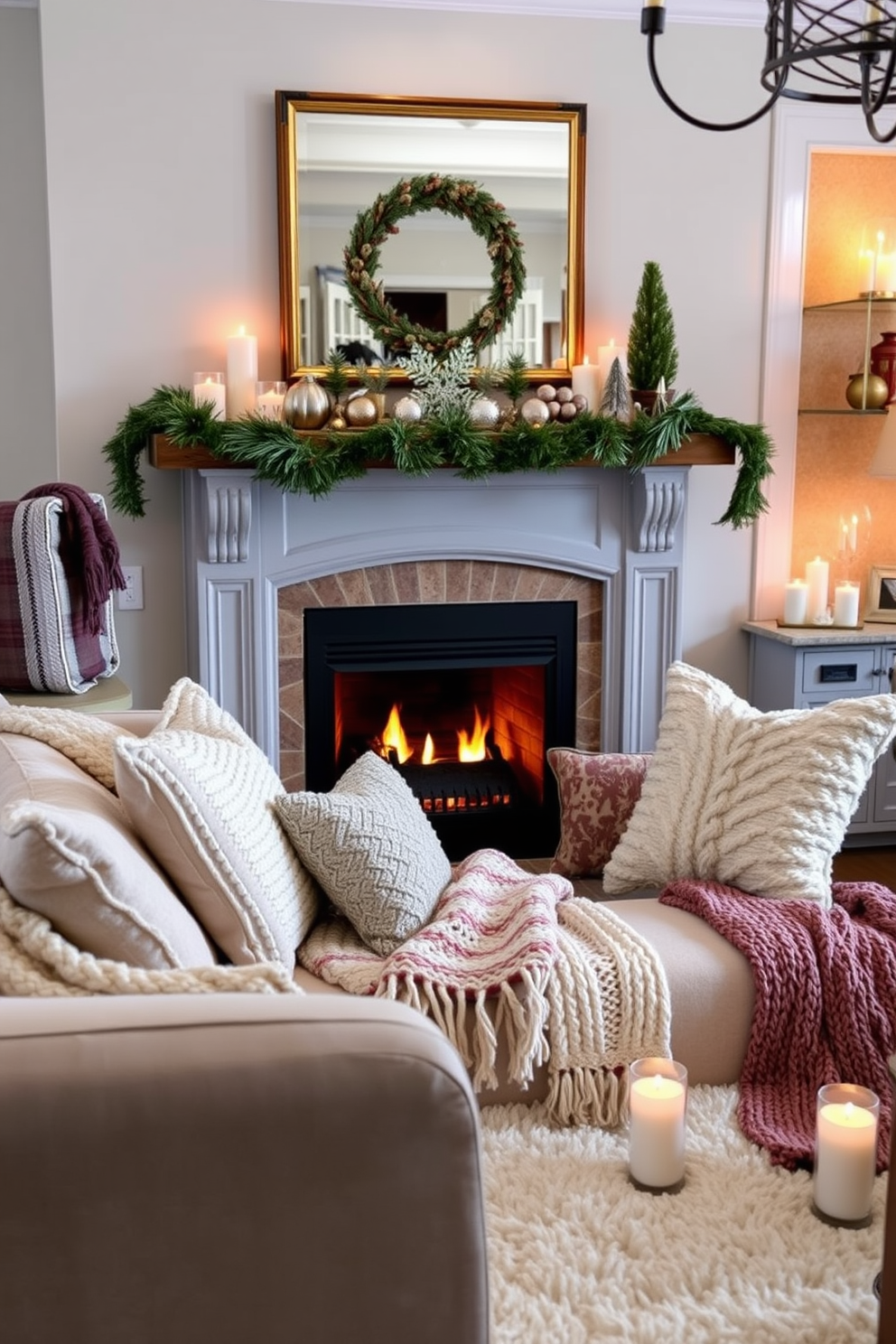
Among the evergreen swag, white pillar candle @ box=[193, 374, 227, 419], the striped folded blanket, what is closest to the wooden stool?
the striped folded blanket

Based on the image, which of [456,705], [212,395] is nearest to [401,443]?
[212,395]

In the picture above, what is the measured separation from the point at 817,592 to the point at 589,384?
96 centimetres

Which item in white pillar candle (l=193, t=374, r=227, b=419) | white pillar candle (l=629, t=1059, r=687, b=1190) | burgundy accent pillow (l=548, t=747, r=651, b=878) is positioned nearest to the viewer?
white pillar candle (l=629, t=1059, r=687, b=1190)

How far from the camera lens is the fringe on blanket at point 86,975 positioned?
1.51m

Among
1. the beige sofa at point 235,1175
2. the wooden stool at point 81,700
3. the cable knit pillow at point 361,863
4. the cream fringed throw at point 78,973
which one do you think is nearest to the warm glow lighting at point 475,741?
the wooden stool at point 81,700

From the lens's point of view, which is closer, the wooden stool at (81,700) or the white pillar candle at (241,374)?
the wooden stool at (81,700)

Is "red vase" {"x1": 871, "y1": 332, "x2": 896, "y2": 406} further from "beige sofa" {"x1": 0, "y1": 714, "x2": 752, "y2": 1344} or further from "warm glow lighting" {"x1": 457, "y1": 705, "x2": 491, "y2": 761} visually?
"beige sofa" {"x1": 0, "y1": 714, "x2": 752, "y2": 1344}

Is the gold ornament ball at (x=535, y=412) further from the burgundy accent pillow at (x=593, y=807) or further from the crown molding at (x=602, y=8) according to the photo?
the burgundy accent pillow at (x=593, y=807)

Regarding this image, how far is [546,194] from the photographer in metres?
3.97

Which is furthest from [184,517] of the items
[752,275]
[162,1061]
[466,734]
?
[162,1061]

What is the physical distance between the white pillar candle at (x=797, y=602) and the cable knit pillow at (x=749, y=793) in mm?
1494

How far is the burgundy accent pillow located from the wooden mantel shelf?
118cm

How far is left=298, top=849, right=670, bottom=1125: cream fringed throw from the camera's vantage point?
6.96ft

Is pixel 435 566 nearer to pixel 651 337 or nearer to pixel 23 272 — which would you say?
pixel 651 337
